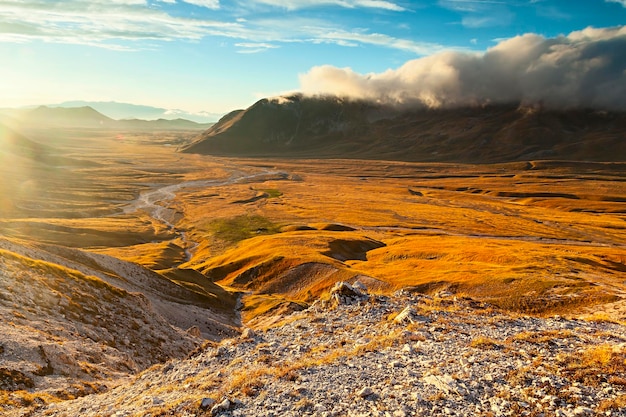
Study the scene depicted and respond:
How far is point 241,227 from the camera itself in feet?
485

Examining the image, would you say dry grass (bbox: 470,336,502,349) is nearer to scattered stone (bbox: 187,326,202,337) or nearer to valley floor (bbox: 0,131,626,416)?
valley floor (bbox: 0,131,626,416)

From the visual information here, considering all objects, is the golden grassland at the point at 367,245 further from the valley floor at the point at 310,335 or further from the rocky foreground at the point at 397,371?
the rocky foreground at the point at 397,371

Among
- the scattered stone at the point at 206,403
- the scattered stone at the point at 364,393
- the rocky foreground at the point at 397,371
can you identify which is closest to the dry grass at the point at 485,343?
the rocky foreground at the point at 397,371

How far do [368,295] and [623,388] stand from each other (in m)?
18.8

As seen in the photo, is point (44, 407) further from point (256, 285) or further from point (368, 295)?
point (256, 285)

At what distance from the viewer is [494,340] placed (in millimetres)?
21406

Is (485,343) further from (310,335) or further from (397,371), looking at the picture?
(310,335)

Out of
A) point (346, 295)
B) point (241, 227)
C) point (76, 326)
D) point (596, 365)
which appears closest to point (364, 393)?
point (596, 365)

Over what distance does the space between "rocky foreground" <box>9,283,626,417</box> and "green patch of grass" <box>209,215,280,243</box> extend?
340 ft

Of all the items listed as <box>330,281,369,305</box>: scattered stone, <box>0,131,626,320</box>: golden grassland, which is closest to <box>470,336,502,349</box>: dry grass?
<box>330,281,369,305</box>: scattered stone

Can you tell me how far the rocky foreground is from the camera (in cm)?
1569

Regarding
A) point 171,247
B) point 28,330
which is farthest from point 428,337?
point 171,247

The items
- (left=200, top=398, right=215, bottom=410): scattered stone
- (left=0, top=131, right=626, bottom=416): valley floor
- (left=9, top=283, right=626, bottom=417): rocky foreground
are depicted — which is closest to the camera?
(left=9, top=283, right=626, bottom=417): rocky foreground

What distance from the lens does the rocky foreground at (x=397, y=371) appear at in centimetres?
1569
